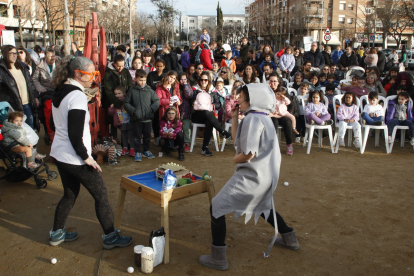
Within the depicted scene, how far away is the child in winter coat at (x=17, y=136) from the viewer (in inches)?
217

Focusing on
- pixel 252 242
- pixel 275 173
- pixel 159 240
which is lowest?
pixel 252 242

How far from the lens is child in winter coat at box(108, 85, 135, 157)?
6977 millimetres

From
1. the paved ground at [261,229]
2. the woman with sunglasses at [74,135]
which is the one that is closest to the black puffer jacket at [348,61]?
the paved ground at [261,229]

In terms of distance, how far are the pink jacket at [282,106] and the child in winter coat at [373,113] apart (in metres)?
1.72

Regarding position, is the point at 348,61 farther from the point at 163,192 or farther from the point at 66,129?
the point at 66,129

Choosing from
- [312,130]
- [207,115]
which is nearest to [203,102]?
[207,115]

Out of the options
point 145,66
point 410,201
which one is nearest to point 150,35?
point 145,66

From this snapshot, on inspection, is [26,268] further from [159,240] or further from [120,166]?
[120,166]

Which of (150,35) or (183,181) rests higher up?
(150,35)

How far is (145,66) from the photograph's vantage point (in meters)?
9.28

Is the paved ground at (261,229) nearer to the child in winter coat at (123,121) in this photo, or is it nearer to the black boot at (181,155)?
the child in winter coat at (123,121)

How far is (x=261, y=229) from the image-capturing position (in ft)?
13.8

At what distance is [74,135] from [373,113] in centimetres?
652

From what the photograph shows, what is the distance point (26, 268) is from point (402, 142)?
7.57m
